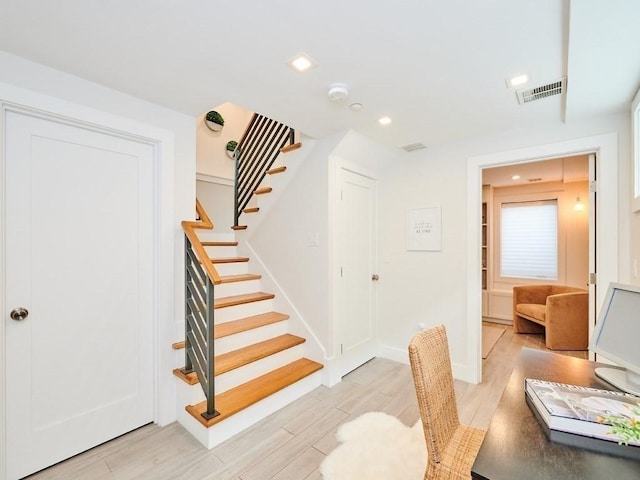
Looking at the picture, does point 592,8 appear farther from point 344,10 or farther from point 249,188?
point 249,188

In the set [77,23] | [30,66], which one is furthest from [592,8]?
[30,66]

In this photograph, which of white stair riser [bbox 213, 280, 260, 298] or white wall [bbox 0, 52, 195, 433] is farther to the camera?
white stair riser [bbox 213, 280, 260, 298]

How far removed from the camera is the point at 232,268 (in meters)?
3.50

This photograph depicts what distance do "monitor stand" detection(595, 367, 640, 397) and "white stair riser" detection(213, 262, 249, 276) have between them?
3.10m

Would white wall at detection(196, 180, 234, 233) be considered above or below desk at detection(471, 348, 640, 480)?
above

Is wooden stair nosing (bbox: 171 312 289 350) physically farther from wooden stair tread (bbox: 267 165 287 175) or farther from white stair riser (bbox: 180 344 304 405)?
wooden stair tread (bbox: 267 165 287 175)

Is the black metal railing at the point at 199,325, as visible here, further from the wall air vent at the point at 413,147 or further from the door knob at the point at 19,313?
the wall air vent at the point at 413,147

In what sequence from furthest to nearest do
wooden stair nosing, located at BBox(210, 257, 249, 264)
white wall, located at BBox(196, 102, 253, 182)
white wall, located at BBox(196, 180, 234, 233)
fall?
white wall, located at BBox(196, 180, 234, 233) < white wall, located at BBox(196, 102, 253, 182) < wooden stair nosing, located at BBox(210, 257, 249, 264)

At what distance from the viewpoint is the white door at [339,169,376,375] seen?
309cm

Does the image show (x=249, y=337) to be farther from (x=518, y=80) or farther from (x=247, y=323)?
(x=518, y=80)

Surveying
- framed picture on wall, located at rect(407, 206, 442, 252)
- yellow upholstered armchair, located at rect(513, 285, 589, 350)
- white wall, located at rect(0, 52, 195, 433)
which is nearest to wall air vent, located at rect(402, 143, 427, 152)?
framed picture on wall, located at rect(407, 206, 442, 252)

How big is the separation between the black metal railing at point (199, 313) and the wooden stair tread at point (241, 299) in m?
0.48

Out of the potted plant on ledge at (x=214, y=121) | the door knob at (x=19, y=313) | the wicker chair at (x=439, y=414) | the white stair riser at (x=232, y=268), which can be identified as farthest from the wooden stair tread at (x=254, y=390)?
the potted plant on ledge at (x=214, y=121)

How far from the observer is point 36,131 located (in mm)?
1801
